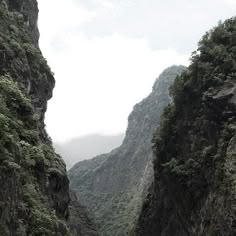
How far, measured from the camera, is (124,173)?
5133 inches

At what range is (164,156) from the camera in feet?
134

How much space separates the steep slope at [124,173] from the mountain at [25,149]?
5687 centimetres

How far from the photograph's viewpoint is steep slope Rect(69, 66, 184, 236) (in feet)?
332

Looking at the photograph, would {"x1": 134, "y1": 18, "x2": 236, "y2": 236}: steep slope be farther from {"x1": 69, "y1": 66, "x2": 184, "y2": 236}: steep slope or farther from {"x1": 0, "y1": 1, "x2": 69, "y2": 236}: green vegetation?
{"x1": 69, "y1": 66, "x2": 184, "y2": 236}: steep slope

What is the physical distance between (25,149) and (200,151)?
16112mm

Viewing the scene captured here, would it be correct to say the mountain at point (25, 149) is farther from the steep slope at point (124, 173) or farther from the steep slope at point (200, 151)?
the steep slope at point (124, 173)

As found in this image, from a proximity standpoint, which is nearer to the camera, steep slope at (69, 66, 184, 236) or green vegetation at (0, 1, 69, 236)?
green vegetation at (0, 1, 69, 236)

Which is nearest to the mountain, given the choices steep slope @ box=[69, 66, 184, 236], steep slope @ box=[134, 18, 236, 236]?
steep slope @ box=[134, 18, 236, 236]

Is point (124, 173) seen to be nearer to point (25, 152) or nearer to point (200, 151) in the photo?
point (200, 151)

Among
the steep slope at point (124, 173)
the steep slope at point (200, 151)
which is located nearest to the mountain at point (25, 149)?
the steep slope at point (200, 151)

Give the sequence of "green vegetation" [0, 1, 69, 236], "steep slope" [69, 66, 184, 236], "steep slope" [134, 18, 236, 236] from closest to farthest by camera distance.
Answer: "green vegetation" [0, 1, 69, 236]
"steep slope" [134, 18, 236, 236]
"steep slope" [69, 66, 184, 236]

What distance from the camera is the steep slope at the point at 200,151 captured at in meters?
29.0

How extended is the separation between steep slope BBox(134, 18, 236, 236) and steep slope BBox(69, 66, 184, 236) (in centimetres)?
4900

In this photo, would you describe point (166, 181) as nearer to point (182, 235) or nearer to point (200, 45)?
point (182, 235)
